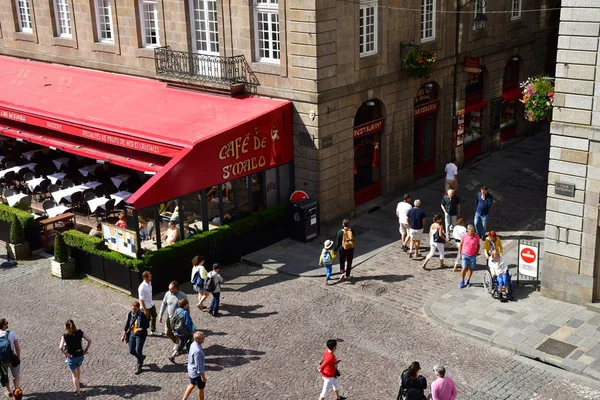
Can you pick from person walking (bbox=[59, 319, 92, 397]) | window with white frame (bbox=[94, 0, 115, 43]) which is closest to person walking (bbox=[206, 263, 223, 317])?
person walking (bbox=[59, 319, 92, 397])

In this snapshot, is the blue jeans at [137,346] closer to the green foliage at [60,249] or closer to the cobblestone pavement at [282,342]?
the cobblestone pavement at [282,342]

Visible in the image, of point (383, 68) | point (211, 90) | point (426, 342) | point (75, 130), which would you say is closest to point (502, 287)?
point (426, 342)

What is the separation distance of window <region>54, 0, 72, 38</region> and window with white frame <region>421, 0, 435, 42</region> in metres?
13.0

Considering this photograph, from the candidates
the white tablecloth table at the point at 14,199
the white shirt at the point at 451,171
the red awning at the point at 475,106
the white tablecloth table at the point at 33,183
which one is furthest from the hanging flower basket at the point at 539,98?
the white tablecloth table at the point at 33,183

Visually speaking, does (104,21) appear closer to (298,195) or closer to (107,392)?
(298,195)

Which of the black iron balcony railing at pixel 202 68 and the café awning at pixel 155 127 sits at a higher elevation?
the black iron balcony railing at pixel 202 68

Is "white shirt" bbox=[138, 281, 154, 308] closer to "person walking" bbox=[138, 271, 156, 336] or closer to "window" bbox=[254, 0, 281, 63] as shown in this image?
"person walking" bbox=[138, 271, 156, 336]

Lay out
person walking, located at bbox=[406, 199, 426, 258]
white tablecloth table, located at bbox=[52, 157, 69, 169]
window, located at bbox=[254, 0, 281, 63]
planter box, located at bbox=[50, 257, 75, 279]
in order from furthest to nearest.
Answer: white tablecloth table, located at bbox=[52, 157, 69, 169]
window, located at bbox=[254, 0, 281, 63]
person walking, located at bbox=[406, 199, 426, 258]
planter box, located at bbox=[50, 257, 75, 279]

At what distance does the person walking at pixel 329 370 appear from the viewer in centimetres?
1462

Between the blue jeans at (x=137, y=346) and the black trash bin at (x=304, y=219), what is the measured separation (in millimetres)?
8002

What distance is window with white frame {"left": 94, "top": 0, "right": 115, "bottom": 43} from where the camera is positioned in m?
28.3

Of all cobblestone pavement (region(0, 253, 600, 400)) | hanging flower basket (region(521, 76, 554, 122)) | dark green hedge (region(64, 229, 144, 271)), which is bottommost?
cobblestone pavement (region(0, 253, 600, 400))

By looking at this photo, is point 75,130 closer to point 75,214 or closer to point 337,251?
point 75,214

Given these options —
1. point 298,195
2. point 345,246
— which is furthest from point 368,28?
point 345,246
